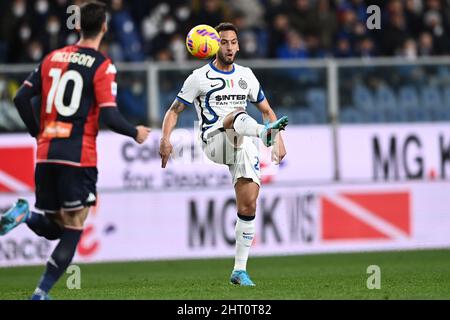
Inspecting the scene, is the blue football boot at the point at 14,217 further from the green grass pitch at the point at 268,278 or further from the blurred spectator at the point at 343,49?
the blurred spectator at the point at 343,49

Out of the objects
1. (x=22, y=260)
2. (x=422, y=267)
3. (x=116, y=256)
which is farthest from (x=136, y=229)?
(x=422, y=267)

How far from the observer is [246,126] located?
35.4 ft

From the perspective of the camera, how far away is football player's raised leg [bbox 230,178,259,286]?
37.1ft

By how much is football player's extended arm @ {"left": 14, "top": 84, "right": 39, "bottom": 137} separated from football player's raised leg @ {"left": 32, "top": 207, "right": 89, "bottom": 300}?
80 cm

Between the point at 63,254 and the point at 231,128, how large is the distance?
282 centimetres

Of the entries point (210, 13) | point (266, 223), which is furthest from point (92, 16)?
point (210, 13)

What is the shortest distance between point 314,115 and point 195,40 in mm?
7576

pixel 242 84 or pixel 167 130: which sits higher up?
pixel 242 84

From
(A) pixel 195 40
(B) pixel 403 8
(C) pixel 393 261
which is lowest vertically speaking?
(C) pixel 393 261

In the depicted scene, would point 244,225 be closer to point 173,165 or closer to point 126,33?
point 173,165

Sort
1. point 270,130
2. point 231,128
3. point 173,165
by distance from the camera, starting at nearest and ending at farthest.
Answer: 1. point 270,130
2. point 231,128
3. point 173,165

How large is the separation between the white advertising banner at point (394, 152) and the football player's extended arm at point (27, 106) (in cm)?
1007

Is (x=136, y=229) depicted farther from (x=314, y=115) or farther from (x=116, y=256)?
(x=314, y=115)
